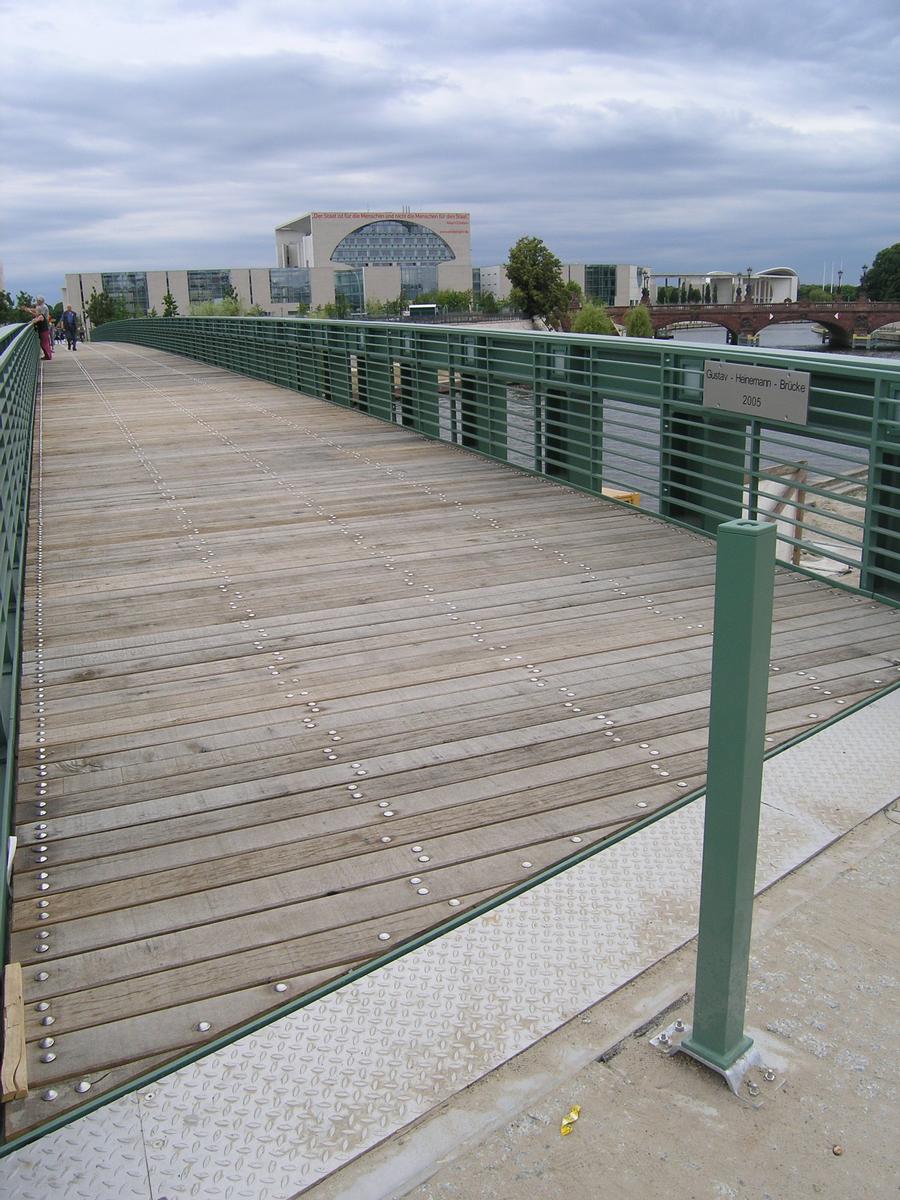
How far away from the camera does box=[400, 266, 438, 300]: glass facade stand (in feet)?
477

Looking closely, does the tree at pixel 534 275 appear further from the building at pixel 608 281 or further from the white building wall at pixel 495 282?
the building at pixel 608 281

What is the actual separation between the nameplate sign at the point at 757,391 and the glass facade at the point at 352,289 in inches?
5356

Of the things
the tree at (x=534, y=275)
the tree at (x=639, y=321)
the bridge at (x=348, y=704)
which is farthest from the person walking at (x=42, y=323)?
the tree at (x=639, y=321)

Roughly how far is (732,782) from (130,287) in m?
162

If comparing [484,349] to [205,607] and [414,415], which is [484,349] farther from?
[205,607]

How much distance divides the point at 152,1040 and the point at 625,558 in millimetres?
4869

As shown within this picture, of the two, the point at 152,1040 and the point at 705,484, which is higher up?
the point at 705,484

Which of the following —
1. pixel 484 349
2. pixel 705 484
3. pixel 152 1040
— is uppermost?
pixel 484 349

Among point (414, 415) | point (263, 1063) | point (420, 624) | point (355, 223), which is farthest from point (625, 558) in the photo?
point (355, 223)

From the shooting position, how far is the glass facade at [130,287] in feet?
486

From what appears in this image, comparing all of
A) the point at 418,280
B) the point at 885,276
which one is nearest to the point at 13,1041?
the point at 885,276

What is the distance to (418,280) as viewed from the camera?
486 feet

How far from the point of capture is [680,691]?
4750mm

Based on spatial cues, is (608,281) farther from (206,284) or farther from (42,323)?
(42,323)
